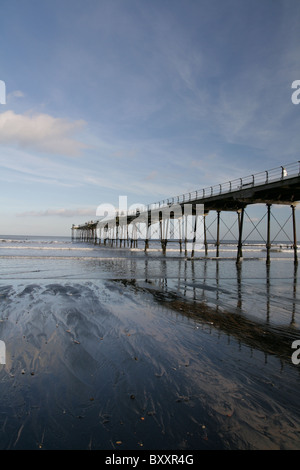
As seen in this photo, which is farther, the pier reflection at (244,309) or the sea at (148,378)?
the pier reflection at (244,309)

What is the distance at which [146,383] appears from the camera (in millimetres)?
3734

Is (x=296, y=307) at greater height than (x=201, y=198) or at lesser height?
lesser

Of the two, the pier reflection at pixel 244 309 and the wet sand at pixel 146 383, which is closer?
the wet sand at pixel 146 383

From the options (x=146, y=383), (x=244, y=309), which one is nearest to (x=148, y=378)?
(x=146, y=383)

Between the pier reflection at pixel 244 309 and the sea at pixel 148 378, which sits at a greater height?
the sea at pixel 148 378

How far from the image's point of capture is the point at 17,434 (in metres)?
2.69

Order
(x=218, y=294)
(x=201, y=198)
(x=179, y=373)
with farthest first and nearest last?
(x=201, y=198), (x=218, y=294), (x=179, y=373)

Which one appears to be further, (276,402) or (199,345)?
(199,345)

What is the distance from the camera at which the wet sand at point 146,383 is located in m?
2.71

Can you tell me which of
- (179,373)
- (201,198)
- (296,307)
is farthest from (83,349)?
(201,198)
